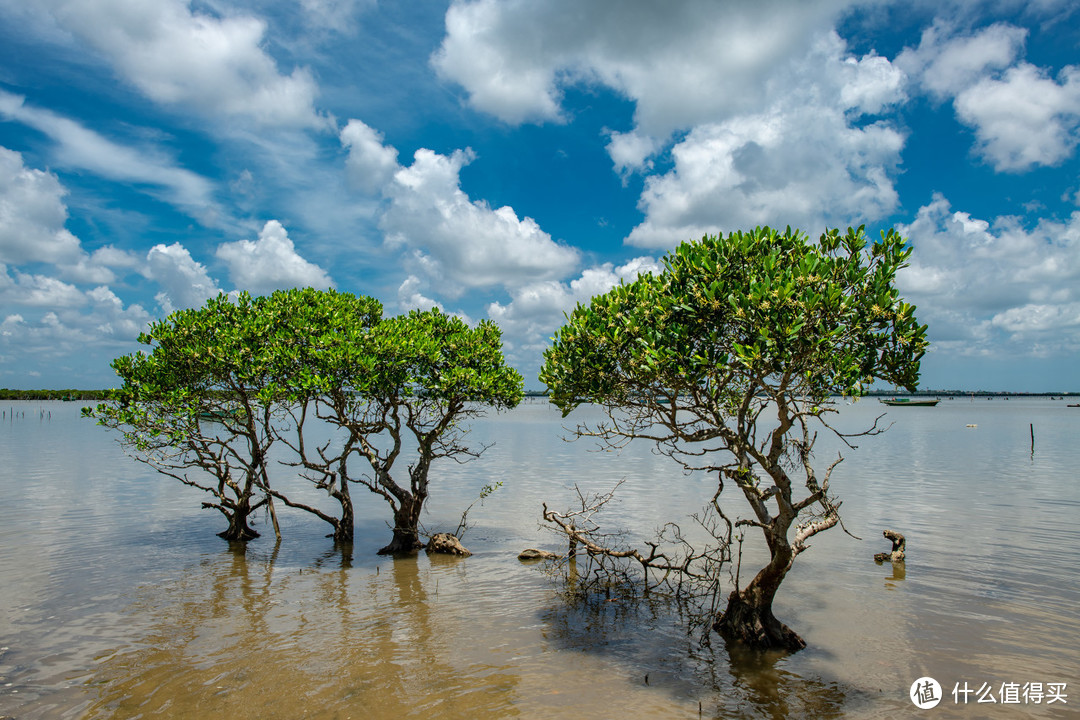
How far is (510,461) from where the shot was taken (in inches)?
2031

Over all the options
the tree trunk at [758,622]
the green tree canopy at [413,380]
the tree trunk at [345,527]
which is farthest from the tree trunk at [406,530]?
the tree trunk at [758,622]

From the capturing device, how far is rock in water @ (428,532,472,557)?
2245cm

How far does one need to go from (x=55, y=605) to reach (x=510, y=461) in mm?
36521

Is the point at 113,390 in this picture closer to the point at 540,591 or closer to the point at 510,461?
the point at 540,591

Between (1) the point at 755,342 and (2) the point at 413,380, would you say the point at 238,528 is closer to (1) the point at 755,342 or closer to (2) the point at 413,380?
(2) the point at 413,380

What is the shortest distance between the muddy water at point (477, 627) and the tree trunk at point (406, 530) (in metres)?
0.87

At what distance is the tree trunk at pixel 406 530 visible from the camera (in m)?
22.3

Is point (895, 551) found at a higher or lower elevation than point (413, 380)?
lower

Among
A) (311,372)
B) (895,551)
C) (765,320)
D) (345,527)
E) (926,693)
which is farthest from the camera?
(345,527)

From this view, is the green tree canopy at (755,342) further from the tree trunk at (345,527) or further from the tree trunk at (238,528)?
the tree trunk at (238,528)

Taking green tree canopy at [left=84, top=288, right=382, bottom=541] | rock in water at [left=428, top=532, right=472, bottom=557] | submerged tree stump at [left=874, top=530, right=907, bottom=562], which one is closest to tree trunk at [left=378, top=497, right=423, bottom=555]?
rock in water at [left=428, top=532, right=472, bottom=557]

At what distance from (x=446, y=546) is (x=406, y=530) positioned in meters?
1.63

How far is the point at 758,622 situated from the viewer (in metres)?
13.9

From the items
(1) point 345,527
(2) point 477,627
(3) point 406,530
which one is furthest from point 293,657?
(1) point 345,527
